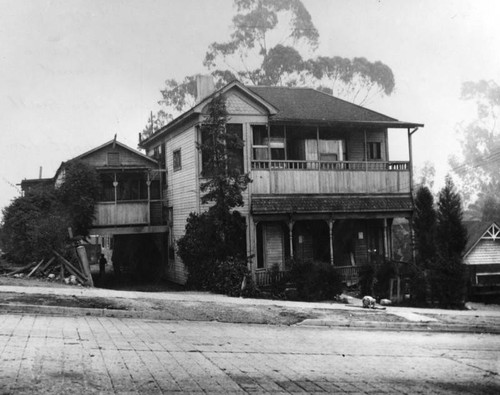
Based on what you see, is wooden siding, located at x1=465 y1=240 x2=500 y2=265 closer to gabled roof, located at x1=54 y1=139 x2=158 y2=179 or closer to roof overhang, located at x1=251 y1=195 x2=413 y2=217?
roof overhang, located at x1=251 y1=195 x2=413 y2=217

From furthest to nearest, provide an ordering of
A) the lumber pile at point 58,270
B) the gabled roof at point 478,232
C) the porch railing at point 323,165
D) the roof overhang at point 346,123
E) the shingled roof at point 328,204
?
the gabled roof at point 478,232 < the roof overhang at point 346,123 < the porch railing at point 323,165 < the shingled roof at point 328,204 < the lumber pile at point 58,270

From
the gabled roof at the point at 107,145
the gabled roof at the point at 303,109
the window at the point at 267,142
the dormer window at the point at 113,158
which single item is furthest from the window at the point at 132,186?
the window at the point at 267,142

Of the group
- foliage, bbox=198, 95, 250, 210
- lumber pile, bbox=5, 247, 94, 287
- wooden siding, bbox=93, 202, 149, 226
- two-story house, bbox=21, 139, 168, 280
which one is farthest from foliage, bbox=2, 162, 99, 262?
foliage, bbox=198, 95, 250, 210

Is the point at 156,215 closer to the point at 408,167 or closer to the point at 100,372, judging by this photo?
the point at 408,167

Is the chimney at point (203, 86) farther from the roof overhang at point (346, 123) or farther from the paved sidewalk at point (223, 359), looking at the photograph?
the paved sidewalk at point (223, 359)

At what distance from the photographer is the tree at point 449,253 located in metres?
16.8

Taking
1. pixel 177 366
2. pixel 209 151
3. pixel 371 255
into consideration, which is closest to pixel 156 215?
pixel 209 151

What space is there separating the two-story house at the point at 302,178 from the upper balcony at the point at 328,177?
4cm

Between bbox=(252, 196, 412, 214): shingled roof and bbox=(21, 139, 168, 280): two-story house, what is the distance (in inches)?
231

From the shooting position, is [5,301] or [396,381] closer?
[396,381]

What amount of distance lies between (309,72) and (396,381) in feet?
105

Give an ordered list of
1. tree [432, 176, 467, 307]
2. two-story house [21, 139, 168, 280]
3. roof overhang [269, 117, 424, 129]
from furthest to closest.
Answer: two-story house [21, 139, 168, 280], roof overhang [269, 117, 424, 129], tree [432, 176, 467, 307]

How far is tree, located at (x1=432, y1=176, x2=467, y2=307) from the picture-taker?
16.8 metres

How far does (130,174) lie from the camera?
25.8 m
